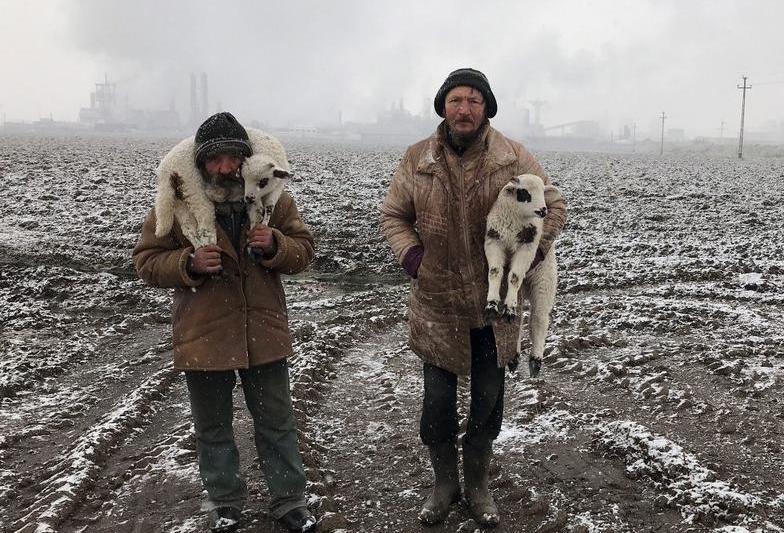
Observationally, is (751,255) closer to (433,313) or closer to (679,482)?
(679,482)

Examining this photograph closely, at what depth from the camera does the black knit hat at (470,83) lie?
2.96m

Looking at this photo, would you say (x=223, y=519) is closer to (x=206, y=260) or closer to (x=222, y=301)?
(x=222, y=301)

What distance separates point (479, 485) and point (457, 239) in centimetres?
141

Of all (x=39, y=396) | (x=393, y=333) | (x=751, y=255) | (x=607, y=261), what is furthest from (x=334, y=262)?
(x=751, y=255)

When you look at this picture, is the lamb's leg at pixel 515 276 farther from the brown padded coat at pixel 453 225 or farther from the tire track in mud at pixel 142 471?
the tire track in mud at pixel 142 471

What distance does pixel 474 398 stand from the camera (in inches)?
130

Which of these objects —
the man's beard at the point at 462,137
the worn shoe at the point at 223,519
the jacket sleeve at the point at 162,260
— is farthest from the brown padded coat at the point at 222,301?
the man's beard at the point at 462,137

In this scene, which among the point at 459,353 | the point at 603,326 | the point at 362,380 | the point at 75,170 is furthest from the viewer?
the point at 75,170

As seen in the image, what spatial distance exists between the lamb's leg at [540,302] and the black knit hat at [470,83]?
87 cm

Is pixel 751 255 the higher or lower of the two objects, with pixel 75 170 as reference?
lower

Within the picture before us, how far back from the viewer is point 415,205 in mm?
3188

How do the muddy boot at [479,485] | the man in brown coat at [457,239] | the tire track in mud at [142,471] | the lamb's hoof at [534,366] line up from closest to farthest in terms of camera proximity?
1. the man in brown coat at [457,239]
2. the lamb's hoof at [534,366]
3. the muddy boot at [479,485]
4. the tire track in mud at [142,471]

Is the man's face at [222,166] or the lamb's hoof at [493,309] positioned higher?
the man's face at [222,166]

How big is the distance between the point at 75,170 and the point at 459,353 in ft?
65.7
